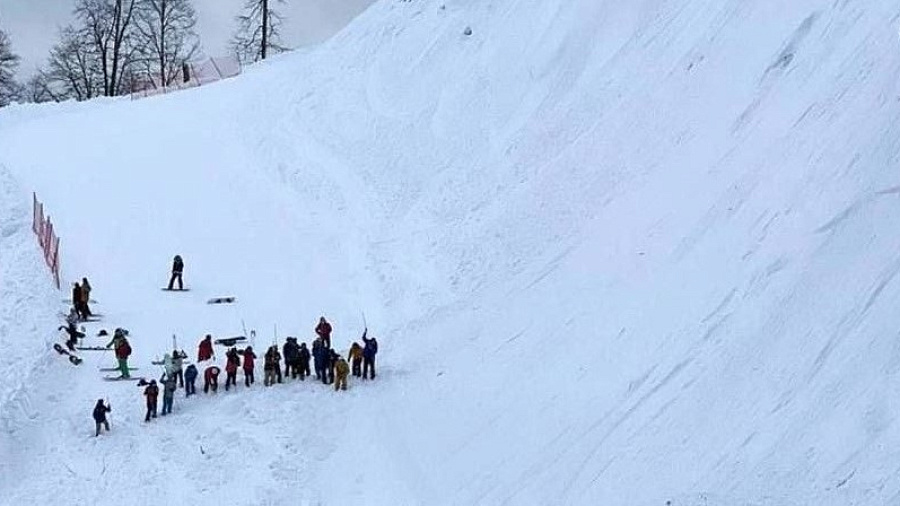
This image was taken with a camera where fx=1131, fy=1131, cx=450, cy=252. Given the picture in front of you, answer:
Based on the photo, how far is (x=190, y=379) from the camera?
21203 millimetres

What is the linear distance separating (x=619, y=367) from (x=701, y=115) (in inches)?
365

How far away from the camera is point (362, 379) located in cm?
2230

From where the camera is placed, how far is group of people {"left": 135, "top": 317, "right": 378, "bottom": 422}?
21.3 m

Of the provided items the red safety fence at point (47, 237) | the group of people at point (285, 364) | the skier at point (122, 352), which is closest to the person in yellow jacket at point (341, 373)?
the group of people at point (285, 364)

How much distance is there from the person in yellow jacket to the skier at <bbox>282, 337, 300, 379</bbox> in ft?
2.57

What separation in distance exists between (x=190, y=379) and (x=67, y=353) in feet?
10.8

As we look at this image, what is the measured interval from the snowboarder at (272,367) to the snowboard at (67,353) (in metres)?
3.94

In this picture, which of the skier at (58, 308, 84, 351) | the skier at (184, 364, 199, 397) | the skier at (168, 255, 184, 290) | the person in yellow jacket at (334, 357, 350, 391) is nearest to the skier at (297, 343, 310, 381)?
the person in yellow jacket at (334, 357, 350, 391)

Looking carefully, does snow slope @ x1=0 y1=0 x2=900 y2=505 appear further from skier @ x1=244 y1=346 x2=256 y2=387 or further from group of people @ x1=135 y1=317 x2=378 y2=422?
skier @ x1=244 y1=346 x2=256 y2=387

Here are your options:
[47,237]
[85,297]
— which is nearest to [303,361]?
[85,297]

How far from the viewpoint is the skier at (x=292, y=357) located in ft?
71.8

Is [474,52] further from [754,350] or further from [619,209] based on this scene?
[754,350]

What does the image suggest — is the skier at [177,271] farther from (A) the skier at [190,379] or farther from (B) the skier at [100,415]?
(B) the skier at [100,415]

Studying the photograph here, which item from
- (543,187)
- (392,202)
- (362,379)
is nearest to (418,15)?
(392,202)
